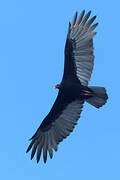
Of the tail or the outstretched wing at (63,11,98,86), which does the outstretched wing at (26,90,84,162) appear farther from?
the outstretched wing at (63,11,98,86)

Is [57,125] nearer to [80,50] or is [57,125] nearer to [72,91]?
[72,91]

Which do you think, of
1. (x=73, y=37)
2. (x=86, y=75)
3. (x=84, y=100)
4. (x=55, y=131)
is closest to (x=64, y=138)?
(x=55, y=131)

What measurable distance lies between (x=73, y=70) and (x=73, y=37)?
935 mm

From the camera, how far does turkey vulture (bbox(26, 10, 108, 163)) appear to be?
1047cm

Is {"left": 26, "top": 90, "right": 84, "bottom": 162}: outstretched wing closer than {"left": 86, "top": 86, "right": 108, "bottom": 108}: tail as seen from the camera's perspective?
No

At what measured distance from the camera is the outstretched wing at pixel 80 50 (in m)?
10.7

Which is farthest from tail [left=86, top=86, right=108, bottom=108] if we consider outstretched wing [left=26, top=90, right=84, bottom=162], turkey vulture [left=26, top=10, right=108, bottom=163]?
outstretched wing [left=26, top=90, right=84, bottom=162]

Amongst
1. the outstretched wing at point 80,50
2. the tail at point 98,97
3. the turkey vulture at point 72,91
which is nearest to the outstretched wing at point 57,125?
the turkey vulture at point 72,91

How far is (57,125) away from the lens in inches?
433

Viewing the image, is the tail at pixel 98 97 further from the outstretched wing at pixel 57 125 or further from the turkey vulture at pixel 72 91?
the outstretched wing at pixel 57 125

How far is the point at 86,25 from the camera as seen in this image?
10859mm

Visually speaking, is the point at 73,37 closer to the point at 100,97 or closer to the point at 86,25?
the point at 86,25

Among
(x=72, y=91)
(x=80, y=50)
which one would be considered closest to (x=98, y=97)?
(x=72, y=91)

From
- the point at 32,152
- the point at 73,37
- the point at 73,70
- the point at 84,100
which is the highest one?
the point at 73,37
